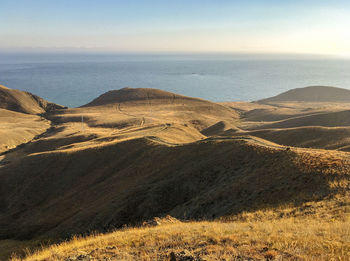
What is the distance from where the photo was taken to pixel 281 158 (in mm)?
22484

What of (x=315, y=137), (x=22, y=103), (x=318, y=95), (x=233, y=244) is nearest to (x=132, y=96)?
(x=22, y=103)

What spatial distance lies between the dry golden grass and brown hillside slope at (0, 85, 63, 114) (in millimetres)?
146006

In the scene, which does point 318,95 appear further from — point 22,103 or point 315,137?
point 22,103

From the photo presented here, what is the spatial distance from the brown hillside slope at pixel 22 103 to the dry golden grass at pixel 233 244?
14601 centimetres

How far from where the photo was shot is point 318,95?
166 m

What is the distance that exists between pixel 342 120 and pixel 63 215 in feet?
206

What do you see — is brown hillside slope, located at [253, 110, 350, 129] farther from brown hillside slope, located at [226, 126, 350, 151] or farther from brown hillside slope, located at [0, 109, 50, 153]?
brown hillside slope, located at [0, 109, 50, 153]

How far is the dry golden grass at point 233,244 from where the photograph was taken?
8.61m

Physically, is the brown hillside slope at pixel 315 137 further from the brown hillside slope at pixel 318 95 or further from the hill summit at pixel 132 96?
the brown hillside slope at pixel 318 95

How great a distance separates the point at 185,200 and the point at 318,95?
173073 mm

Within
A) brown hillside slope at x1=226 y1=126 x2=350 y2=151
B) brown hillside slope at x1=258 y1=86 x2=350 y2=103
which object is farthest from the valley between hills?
brown hillside slope at x1=258 y1=86 x2=350 y2=103

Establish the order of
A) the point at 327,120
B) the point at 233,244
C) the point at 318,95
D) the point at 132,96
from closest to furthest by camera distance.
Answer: the point at 233,244
the point at 327,120
the point at 132,96
the point at 318,95

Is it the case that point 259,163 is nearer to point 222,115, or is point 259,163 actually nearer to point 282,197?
point 282,197

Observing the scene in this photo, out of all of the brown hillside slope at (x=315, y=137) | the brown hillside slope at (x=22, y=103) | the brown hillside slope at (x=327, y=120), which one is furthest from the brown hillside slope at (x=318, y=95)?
the brown hillside slope at (x=22, y=103)
